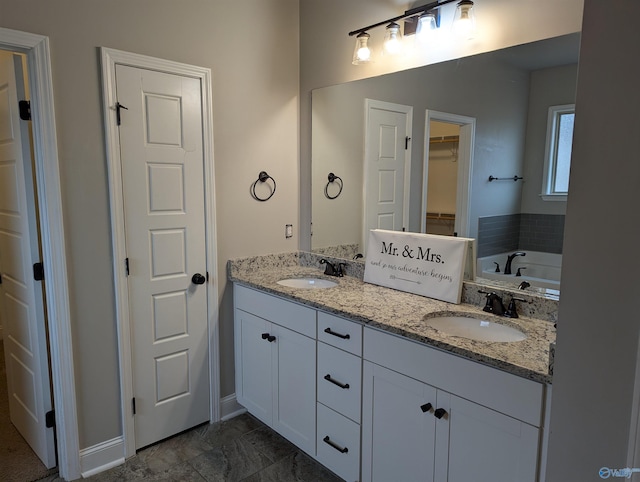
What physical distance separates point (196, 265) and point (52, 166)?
2.90 feet

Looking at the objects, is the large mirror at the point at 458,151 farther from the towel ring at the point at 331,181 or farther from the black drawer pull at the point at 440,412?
the black drawer pull at the point at 440,412

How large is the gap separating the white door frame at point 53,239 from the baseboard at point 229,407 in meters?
0.82

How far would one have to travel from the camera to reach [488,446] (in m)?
1.42

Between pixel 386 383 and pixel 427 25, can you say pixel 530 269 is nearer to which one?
pixel 386 383

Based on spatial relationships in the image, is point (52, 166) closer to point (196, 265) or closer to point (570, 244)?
point (196, 265)

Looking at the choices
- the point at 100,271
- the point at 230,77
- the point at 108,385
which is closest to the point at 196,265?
the point at 100,271

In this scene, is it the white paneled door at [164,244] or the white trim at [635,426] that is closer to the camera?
the white trim at [635,426]

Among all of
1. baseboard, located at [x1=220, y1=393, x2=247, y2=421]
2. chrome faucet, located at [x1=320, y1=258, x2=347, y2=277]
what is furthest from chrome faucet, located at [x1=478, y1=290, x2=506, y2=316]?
baseboard, located at [x1=220, y1=393, x2=247, y2=421]

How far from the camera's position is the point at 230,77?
251 centimetres

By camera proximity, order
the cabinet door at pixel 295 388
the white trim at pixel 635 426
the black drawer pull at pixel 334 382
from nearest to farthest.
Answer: the white trim at pixel 635 426 < the black drawer pull at pixel 334 382 < the cabinet door at pixel 295 388

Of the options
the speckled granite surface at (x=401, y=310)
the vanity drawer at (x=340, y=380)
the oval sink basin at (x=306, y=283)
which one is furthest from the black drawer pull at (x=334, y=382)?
the oval sink basin at (x=306, y=283)

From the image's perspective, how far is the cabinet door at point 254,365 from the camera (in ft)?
7.92

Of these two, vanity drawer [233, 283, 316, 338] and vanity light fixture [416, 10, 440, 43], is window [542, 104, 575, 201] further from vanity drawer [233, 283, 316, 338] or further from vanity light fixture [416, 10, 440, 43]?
vanity drawer [233, 283, 316, 338]

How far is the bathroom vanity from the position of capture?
1364 mm
